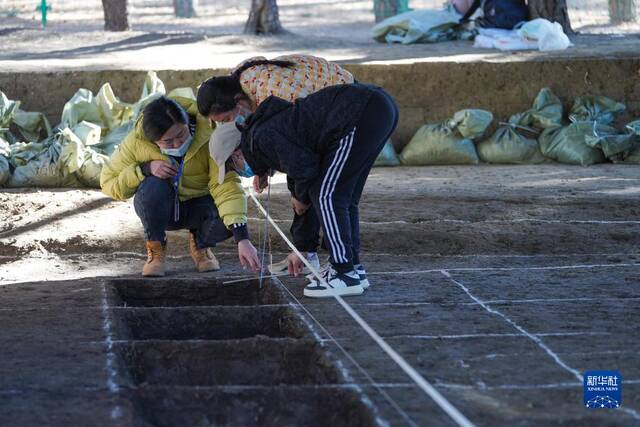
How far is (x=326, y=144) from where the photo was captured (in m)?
4.56

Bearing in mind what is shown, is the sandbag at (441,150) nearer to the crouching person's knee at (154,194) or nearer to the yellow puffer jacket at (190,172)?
the yellow puffer jacket at (190,172)

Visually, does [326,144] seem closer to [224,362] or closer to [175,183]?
[175,183]

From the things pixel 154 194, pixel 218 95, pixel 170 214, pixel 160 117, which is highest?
pixel 218 95

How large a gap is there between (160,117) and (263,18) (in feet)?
32.3

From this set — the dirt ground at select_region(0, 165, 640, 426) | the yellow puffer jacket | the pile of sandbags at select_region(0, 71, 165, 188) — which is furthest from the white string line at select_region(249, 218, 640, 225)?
the pile of sandbags at select_region(0, 71, 165, 188)

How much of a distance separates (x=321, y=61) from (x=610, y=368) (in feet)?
6.55

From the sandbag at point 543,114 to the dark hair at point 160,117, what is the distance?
484 cm

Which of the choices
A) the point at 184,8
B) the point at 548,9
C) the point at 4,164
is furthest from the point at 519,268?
the point at 184,8

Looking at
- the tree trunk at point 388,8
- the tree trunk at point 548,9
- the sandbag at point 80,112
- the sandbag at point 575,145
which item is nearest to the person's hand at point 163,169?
the sandbag at point 80,112

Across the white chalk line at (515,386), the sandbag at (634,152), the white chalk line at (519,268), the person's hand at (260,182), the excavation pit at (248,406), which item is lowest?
the sandbag at (634,152)

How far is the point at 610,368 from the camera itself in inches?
143

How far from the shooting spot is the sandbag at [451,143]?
28.8ft

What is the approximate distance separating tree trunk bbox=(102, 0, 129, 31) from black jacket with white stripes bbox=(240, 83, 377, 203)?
1152 centimetres

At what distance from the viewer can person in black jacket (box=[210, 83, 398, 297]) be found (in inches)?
175
